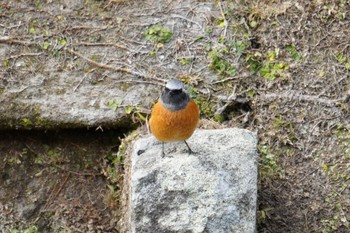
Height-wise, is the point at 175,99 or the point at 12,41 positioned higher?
the point at 175,99

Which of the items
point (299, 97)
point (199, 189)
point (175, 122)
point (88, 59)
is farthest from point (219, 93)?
point (199, 189)

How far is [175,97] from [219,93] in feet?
4.78

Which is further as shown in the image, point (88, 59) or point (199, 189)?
point (88, 59)

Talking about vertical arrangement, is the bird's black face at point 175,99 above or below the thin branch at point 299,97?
above

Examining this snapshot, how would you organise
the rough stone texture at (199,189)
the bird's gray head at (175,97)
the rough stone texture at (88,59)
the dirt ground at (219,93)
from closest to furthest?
the rough stone texture at (199,189) < the bird's gray head at (175,97) < the dirt ground at (219,93) < the rough stone texture at (88,59)

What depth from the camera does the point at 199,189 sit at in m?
5.74

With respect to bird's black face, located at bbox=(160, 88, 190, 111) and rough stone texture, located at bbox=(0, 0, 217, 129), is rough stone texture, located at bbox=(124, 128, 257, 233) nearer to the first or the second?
bird's black face, located at bbox=(160, 88, 190, 111)

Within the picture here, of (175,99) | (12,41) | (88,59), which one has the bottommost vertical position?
(88,59)

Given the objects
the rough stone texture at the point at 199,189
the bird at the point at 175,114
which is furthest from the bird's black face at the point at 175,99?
the rough stone texture at the point at 199,189

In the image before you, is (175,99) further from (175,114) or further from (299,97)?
(299,97)

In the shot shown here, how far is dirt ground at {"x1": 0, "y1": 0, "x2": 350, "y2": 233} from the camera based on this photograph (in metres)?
7.01

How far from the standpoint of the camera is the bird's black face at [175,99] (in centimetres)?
581

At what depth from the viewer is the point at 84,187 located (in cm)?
738

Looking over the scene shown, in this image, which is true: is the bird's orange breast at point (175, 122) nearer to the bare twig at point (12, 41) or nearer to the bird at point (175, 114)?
the bird at point (175, 114)
